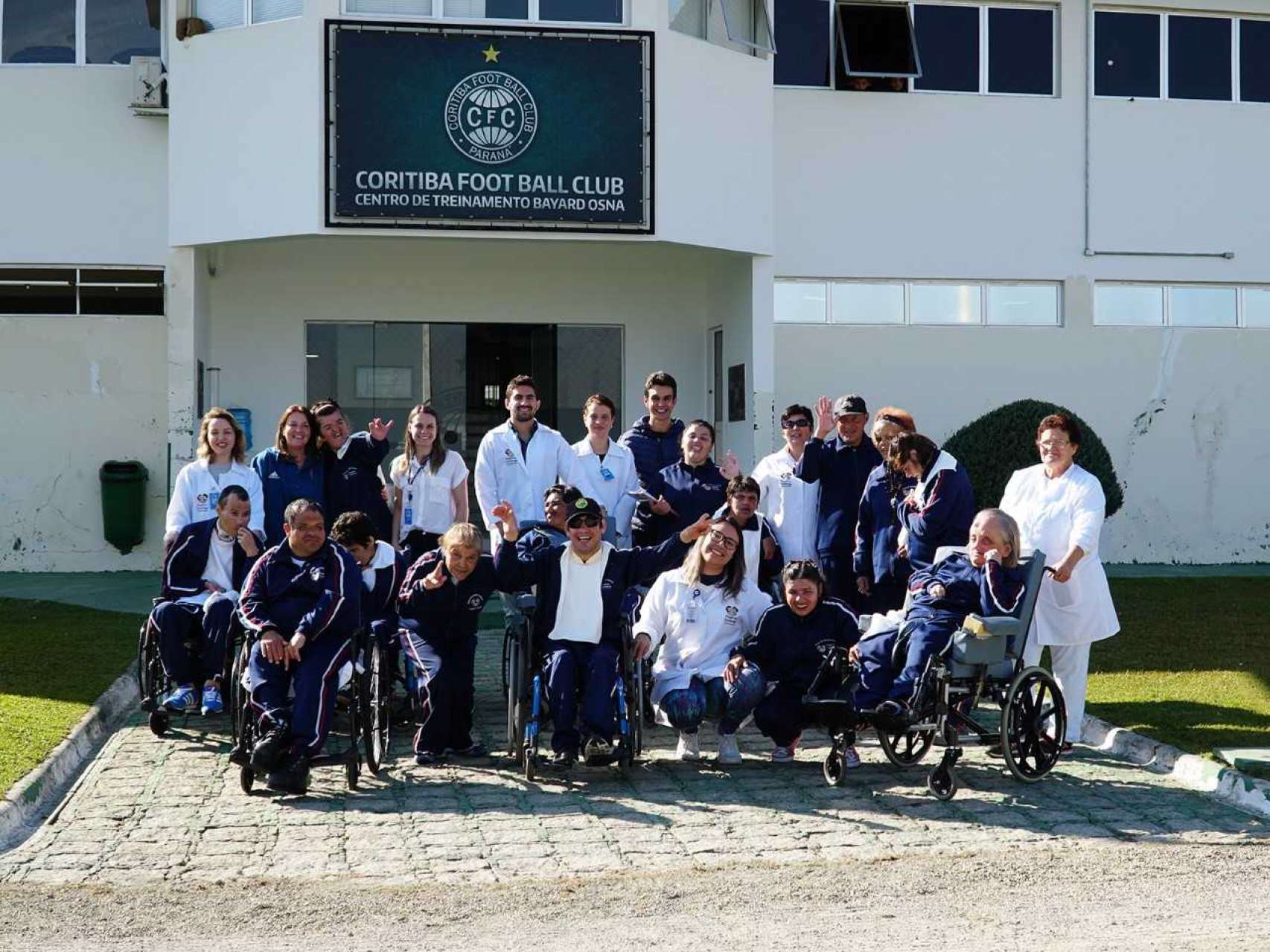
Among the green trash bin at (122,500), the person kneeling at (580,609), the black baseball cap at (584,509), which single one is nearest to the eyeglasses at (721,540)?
the person kneeling at (580,609)

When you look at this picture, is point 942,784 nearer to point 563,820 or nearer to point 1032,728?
point 1032,728

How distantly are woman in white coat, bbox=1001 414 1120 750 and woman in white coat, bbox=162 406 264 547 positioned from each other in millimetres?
4549

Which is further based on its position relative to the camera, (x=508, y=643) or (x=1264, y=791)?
(x=508, y=643)

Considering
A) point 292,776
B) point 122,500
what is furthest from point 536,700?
point 122,500

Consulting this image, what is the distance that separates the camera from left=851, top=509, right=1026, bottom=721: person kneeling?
8062 millimetres

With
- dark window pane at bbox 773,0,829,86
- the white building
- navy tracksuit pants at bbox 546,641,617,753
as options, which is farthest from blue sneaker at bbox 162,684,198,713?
dark window pane at bbox 773,0,829,86

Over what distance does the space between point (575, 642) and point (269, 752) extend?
162cm

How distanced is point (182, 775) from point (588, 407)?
3.40 m

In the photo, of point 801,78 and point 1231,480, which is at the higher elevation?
point 801,78

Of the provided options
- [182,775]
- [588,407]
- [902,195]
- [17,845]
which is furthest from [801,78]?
[17,845]

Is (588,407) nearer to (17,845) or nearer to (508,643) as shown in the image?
(508,643)

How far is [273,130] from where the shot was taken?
14961 mm

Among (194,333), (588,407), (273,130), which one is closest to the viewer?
(588,407)

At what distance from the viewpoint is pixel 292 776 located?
7762 millimetres
